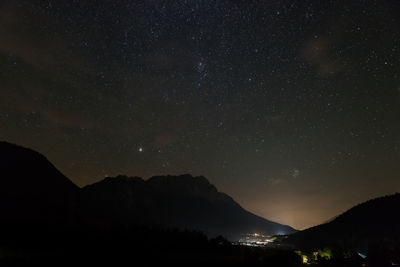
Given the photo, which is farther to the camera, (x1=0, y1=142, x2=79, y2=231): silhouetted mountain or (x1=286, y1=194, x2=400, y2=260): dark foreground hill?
(x1=0, y1=142, x2=79, y2=231): silhouetted mountain

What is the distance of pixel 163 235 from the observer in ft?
207

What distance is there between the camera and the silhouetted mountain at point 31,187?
104688 millimetres

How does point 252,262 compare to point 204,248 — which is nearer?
point 252,262

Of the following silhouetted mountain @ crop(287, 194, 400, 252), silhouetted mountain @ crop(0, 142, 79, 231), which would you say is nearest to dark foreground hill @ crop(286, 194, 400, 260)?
silhouetted mountain @ crop(287, 194, 400, 252)

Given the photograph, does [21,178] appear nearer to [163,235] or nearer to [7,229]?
[7,229]

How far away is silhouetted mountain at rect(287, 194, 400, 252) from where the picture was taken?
89562 mm

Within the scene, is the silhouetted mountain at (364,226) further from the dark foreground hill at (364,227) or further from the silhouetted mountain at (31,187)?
the silhouetted mountain at (31,187)

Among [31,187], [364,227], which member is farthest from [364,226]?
[31,187]

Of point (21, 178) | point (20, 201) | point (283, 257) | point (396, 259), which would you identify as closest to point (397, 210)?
point (396, 259)

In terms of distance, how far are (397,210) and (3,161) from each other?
150 m

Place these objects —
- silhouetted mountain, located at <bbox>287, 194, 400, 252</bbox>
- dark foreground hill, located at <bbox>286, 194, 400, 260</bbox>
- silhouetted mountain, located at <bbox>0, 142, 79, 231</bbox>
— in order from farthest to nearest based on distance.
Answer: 1. silhouetted mountain, located at <bbox>0, 142, 79, 231</bbox>
2. silhouetted mountain, located at <bbox>287, 194, 400, 252</bbox>
3. dark foreground hill, located at <bbox>286, 194, 400, 260</bbox>

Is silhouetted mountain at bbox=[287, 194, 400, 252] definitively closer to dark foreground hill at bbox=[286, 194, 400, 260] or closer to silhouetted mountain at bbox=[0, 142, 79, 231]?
dark foreground hill at bbox=[286, 194, 400, 260]

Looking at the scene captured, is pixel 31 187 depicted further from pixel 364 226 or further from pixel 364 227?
pixel 364 226

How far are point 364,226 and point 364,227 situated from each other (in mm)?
846
